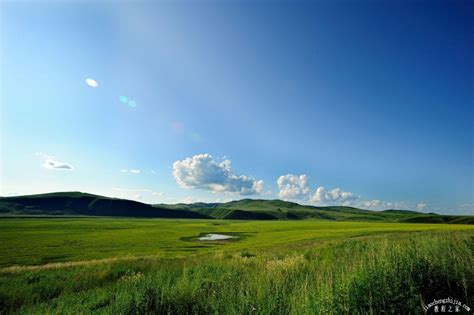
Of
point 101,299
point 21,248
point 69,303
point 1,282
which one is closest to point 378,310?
point 101,299

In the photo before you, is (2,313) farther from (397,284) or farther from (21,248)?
(21,248)

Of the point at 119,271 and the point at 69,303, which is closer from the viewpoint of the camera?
the point at 69,303

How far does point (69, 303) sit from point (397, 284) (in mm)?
12459

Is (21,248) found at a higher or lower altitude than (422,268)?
lower

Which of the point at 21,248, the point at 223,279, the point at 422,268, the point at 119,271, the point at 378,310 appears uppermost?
the point at 422,268

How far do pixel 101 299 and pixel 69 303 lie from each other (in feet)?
4.85

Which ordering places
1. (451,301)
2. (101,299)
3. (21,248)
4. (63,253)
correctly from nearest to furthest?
(451,301) → (101,299) → (63,253) → (21,248)

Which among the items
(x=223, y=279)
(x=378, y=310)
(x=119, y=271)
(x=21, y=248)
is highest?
(x=378, y=310)

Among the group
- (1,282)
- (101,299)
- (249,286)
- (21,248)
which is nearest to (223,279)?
(249,286)

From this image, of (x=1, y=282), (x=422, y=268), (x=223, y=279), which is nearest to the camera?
(x=422, y=268)

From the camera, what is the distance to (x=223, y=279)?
12.2 metres

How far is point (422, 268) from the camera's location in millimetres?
8328

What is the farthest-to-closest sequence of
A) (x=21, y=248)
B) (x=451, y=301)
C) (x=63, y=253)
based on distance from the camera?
1. (x=21, y=248)
2. (x=63, y=253)
3. (x=451, y=301)

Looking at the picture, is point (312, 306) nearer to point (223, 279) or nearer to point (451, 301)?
point (451, 301)
